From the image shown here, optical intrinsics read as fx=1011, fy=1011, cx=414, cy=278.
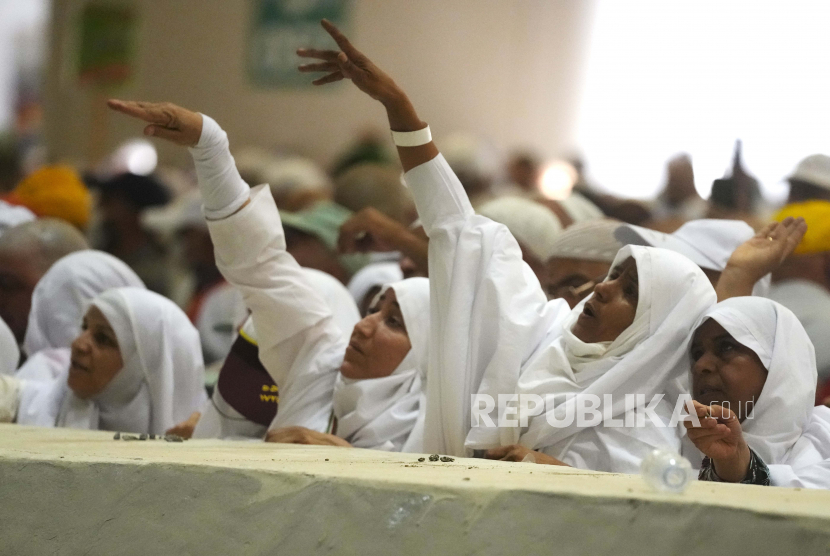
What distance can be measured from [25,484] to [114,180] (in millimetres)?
5158

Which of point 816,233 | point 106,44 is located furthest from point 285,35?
point 816,233

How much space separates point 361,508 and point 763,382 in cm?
124

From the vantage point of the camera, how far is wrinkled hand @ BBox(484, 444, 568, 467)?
2.62m

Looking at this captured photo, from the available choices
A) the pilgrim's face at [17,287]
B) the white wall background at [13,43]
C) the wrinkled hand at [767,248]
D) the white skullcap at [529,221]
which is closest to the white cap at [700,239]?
the wrinkled hand at [767,248]

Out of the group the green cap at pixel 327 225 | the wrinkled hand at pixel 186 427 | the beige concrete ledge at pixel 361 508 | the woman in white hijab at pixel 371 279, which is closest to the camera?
the beige concrete ledge at pixel 361 508

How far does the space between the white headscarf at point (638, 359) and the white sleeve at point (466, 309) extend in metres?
0.10

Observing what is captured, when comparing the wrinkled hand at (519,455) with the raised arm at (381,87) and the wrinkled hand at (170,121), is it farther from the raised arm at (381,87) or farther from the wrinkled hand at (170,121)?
the wrinkled hand at (170,121)

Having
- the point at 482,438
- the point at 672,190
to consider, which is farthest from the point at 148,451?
the point at 672,190

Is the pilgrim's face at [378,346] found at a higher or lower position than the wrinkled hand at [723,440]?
lower

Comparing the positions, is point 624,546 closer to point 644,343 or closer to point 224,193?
point 644,343

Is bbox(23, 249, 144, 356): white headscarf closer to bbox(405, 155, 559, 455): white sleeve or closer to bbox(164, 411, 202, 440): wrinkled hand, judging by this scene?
bbox(164, 411, 202, 440): wrinkled hand

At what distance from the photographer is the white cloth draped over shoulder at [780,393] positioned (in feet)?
8.56

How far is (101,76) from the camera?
11.6 meters

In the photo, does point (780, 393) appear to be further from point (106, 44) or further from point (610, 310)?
point (106, 44)
